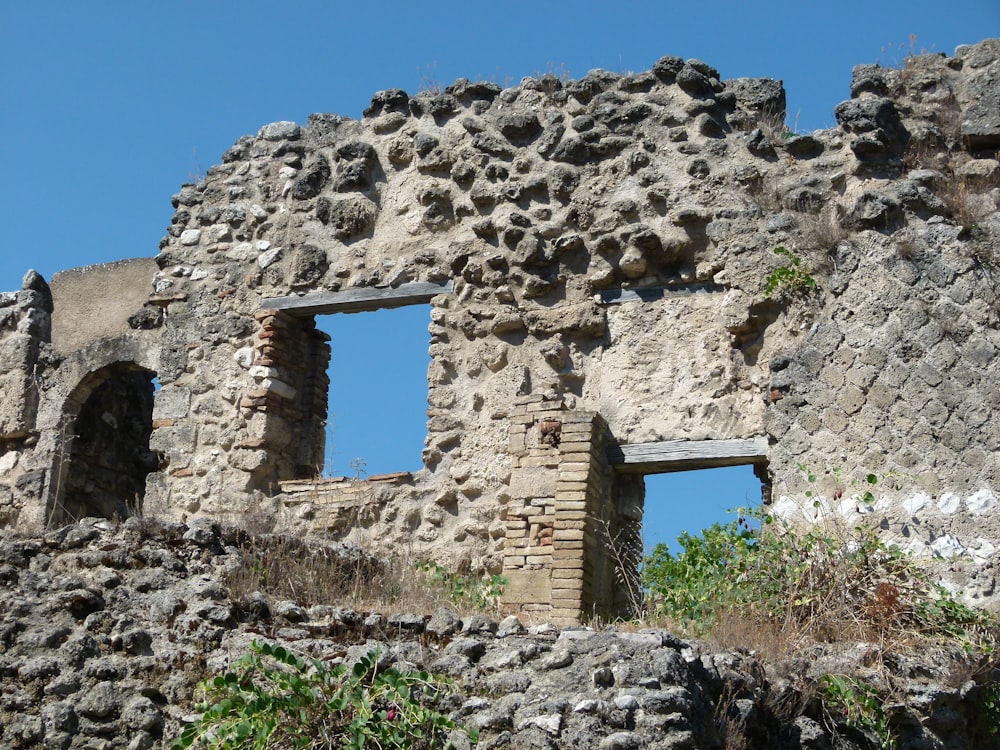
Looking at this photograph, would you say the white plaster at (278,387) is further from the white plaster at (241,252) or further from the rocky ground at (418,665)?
the rocky ground at (418,665)

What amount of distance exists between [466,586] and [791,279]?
3.16 m

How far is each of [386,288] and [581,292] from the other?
1653mm

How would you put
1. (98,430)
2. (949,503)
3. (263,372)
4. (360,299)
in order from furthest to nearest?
(98,430), (263,372), (360,299), (949,503)

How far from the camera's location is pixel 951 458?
908cm

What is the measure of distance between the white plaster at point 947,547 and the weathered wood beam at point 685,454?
1369 mm

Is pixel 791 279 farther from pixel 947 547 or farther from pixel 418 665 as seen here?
pixel 418 665

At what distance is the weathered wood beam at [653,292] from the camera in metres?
10.5

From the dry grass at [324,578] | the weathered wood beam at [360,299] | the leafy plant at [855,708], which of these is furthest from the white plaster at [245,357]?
the leafy plant at [855,708]

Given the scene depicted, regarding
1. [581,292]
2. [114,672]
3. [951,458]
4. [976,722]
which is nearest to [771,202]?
[581,292]

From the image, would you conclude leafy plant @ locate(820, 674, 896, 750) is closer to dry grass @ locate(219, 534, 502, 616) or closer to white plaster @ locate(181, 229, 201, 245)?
dry grass @ locate(219, 534, 502, 616)

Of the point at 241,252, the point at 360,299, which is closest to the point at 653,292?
the point at 360,299

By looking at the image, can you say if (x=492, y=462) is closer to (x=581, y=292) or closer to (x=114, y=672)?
(x=581, y=292)

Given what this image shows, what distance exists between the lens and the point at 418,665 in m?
6.82

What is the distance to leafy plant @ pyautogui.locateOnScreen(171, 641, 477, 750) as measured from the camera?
240 inches
